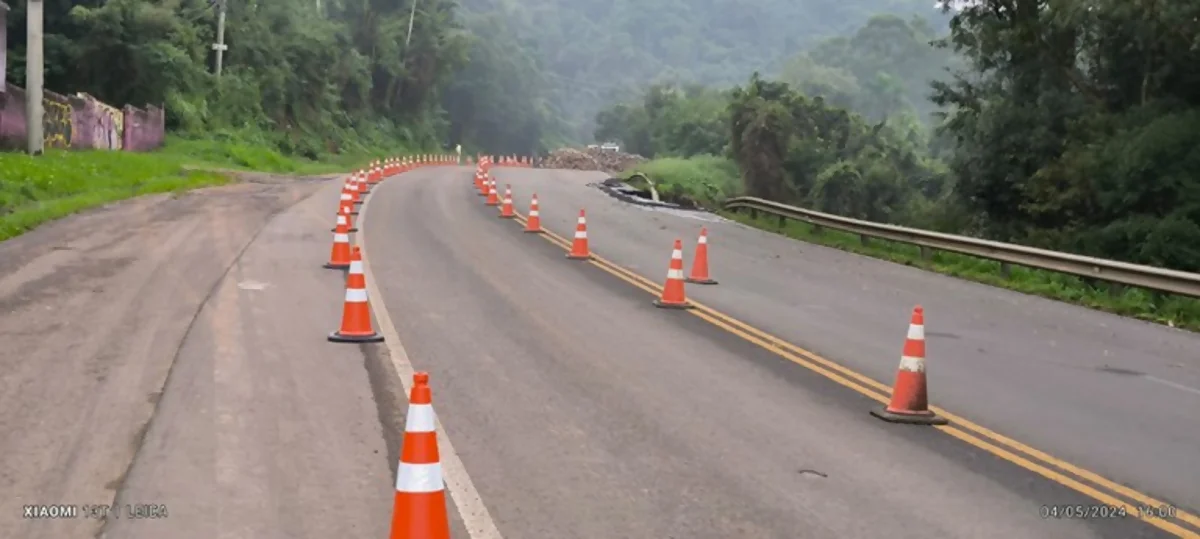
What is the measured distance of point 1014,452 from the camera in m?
8.21

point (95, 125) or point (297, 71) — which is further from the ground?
point (297, 71)

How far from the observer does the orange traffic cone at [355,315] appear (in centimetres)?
1109

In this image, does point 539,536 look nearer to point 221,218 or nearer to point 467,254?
point 467,254

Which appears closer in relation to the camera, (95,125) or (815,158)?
(95,125)

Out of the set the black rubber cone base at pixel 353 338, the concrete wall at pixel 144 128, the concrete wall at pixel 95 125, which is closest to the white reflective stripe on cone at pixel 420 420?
the black rubber cone base at pixel 353 338

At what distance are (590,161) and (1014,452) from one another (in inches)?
2919

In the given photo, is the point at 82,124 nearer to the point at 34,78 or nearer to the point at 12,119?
the point at 12,119

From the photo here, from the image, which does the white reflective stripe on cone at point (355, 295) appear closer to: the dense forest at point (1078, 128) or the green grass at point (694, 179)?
the dense forest at point (1078, 128)

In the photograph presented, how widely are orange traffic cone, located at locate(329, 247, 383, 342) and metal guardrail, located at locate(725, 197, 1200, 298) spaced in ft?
34.6

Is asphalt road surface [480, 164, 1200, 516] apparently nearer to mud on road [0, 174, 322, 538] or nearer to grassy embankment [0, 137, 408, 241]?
mud on road [0, 174, 322, 538]

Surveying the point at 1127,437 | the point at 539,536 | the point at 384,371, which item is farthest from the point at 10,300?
the point at 1127,437

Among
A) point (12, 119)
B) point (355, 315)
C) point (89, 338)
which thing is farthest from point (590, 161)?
point (89, 338)

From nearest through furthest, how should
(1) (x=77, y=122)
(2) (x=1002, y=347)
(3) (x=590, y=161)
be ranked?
(2) (x=1002, y=347) < (1) (x=77, y=122) < (3) (x=590, y=161)

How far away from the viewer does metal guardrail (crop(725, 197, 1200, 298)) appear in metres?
16.4
